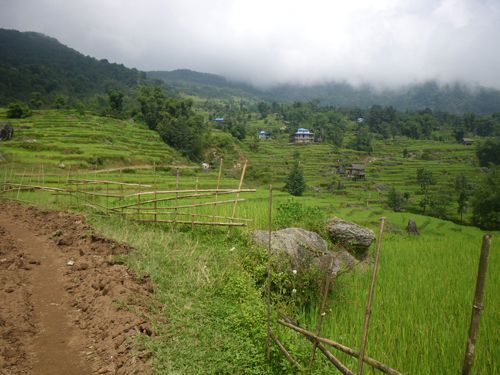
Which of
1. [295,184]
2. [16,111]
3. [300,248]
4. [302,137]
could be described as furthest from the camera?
[302,137]

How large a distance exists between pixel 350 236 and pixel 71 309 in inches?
286

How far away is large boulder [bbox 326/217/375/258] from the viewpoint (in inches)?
381

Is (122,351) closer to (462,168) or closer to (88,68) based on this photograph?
(462,168)

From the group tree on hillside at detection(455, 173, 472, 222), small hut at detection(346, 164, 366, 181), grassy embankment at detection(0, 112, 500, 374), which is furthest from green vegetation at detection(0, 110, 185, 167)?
tree on hillside at detection(455, 173, 472, 222)

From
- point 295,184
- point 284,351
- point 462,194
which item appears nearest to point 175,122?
point 295,184

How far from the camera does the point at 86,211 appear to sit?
1188 centimetres

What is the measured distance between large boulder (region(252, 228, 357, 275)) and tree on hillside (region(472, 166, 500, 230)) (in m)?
28.9

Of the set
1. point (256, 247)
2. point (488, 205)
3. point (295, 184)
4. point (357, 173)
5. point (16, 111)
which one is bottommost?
point (295, 184)

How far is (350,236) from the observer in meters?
9.66

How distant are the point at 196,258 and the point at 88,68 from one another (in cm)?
13088

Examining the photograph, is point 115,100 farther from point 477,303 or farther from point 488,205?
point 477,303

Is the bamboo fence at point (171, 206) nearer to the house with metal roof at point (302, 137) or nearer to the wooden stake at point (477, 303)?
the wooden stake at point (477, 303)

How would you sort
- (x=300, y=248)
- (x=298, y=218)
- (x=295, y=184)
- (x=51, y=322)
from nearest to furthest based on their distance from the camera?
(x=51, y=322) → (x=300, y=248) → (x=298, y=218) → (x=295, y=184)

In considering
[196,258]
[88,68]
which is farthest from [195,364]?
[88,68]
